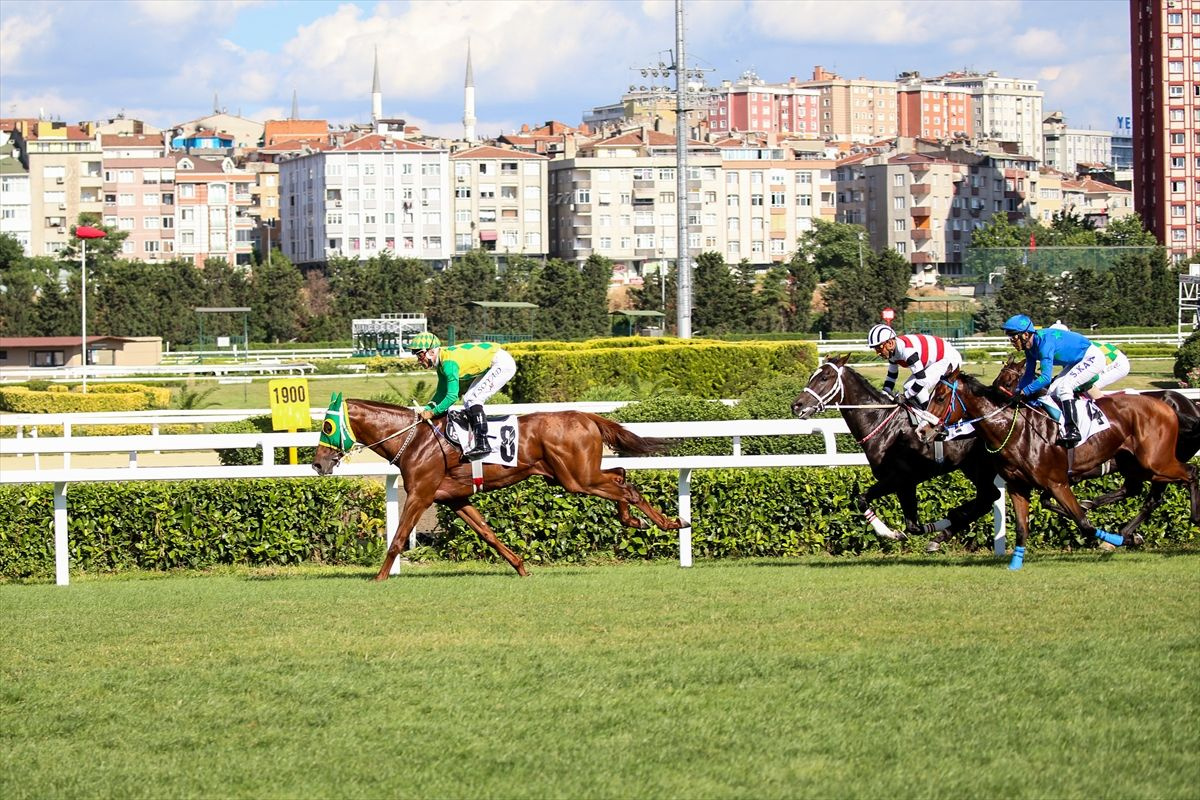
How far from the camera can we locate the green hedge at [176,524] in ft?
39.4

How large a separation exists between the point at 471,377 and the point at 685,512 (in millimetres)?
1795

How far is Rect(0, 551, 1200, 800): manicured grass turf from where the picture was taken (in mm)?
5301

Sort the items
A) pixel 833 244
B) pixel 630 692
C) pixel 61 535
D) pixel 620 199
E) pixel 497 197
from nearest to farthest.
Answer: pixel 630 692
pixel 61 535
pixel 833 244
pixel 620 199
pixel 497 197

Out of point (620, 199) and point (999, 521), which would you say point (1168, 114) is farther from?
point (999, 521)

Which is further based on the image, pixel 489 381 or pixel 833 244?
pixel 833 244

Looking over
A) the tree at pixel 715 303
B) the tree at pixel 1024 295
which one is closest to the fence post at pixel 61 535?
the tree at pixel 715 303

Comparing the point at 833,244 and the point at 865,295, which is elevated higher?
the point at 833,244

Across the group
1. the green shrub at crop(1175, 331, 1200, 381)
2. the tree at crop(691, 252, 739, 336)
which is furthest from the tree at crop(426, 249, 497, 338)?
the green shrub at crop(1175, 331, 1200, 381)

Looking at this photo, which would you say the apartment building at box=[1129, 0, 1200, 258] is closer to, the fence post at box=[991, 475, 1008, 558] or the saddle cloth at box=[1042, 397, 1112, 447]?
the fence post at box=[991, 475, 1008, 558]

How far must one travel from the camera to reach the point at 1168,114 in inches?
4117

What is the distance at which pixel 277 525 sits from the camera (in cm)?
1206

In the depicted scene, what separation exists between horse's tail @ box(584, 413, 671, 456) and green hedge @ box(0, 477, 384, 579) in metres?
2.12

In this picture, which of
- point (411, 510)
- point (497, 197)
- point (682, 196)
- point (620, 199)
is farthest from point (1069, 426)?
point (497, 197)

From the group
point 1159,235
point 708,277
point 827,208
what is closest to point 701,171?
point 827,208
